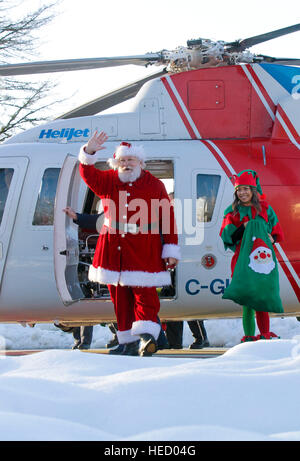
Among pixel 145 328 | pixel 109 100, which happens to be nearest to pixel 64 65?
pixel 109 100

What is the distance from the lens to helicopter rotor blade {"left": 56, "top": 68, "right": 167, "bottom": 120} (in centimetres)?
760

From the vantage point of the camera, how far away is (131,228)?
5.07 m

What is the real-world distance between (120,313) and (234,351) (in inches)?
95.0

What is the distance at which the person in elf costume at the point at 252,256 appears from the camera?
17.2 ft

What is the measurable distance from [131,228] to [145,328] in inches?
31.7

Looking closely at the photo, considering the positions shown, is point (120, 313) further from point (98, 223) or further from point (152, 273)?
point (98, 223)

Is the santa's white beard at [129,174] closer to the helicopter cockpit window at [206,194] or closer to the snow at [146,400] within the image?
the helicopter cockpit window at [206,194]

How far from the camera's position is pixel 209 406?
6.08 ft

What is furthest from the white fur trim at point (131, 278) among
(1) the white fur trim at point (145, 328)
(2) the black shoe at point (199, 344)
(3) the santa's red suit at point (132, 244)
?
(2) the black shoe at point (199, 344)

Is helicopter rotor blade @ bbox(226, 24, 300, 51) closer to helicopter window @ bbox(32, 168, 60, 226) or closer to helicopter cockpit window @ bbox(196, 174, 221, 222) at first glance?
helicopter cockpit window @ bbox(196, 174, 221, 222)

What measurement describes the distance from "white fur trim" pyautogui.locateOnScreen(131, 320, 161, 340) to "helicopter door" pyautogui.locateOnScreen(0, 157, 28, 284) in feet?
6.86

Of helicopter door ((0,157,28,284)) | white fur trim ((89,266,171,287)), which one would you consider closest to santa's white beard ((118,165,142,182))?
white fur trim ((89,266,171,287))
